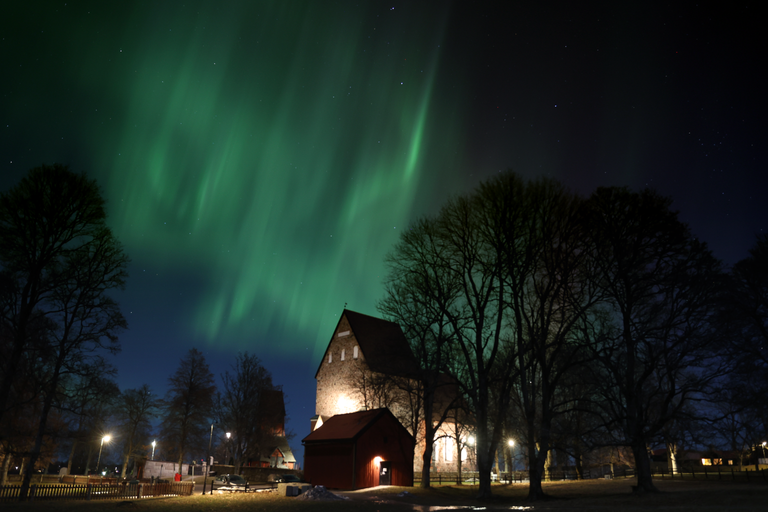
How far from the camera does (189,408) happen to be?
52281 mm

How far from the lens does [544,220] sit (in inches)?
948

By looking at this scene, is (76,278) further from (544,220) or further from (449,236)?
(544,220)

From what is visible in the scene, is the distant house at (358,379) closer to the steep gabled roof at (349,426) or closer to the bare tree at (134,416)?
the steep gabled roof at (349,426)

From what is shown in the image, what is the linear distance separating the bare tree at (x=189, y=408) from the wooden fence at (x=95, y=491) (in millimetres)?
24045

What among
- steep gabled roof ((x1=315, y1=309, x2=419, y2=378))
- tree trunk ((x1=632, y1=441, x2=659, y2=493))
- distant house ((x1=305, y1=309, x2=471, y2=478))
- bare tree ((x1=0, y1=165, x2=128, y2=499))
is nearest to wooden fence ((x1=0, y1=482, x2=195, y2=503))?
bare tree ((x1=0, y1=165, x2=128, y2=499))

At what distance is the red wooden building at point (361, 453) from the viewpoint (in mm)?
33125

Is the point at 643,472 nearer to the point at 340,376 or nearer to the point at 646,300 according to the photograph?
the point at 646,300

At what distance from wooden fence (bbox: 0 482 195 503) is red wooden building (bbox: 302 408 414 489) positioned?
9132 mm

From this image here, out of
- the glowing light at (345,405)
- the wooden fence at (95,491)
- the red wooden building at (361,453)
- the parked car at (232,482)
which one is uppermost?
A: the glowing light at (345,405)

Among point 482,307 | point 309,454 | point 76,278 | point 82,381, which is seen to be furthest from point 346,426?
point 76,278

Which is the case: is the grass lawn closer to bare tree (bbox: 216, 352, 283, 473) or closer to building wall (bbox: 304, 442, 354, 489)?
building wall (bbox: 304, 442, 354, 489)

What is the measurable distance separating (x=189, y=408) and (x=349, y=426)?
82.5 feet

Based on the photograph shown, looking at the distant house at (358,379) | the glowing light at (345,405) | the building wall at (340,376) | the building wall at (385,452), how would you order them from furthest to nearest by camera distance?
the building wall at (340,376), the glowing light at (345,405), the distant house at (358,379), the building wall at (385,452)

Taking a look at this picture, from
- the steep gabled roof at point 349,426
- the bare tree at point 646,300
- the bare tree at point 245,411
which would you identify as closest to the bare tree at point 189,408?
the bare tree at point 245,411
